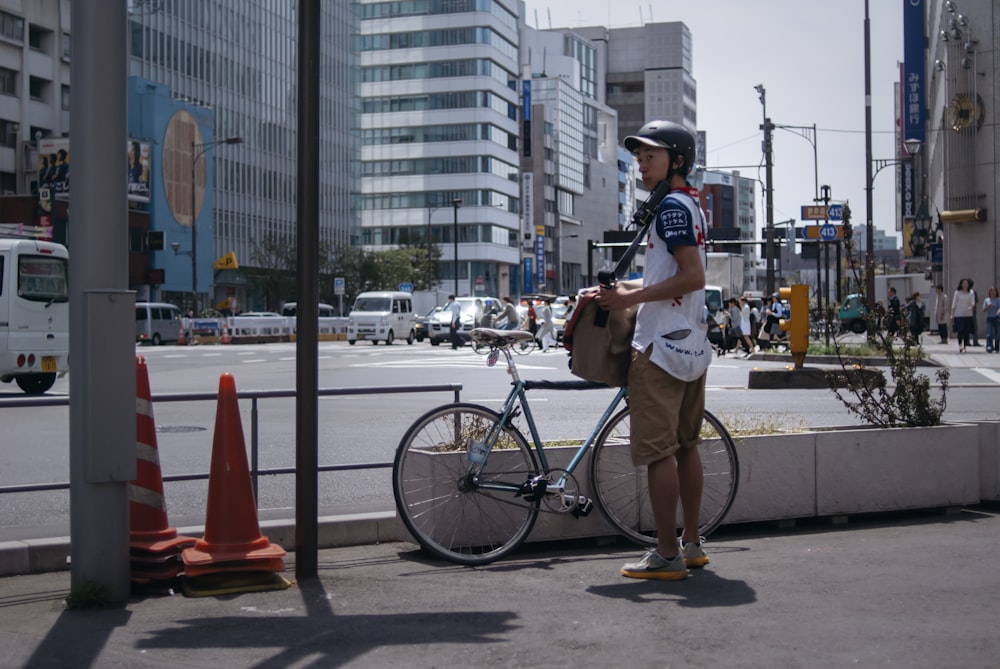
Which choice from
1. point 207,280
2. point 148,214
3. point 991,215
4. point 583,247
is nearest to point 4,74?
point 148,214

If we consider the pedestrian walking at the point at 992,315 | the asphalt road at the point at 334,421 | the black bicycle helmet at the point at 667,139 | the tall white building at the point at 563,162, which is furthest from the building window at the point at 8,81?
the black bicycle helmet at the point at 667,139

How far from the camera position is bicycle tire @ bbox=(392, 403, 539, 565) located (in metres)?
5.92

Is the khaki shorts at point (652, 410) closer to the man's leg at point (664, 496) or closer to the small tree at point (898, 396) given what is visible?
the man's leg at point (664, 496)

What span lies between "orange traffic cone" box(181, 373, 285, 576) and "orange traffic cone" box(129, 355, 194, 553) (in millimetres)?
152

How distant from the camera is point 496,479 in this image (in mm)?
6035

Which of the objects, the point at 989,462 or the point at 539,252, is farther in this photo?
the point at 539,252

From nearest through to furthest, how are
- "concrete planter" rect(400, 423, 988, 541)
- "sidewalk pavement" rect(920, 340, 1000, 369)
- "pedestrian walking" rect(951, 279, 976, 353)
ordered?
"concrete planter" rect(400, 423, 988, 541), "sidewalk pavement" rect(920, 340, 1000, 369), "pedestrian walking" rect(951, 279, 976, 353)

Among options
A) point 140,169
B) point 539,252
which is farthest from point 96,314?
point 539,252

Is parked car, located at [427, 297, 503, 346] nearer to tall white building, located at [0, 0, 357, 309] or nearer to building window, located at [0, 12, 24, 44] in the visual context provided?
tall white building, located at [0, 0, 357, 309]

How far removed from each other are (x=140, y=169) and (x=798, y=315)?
61523mm

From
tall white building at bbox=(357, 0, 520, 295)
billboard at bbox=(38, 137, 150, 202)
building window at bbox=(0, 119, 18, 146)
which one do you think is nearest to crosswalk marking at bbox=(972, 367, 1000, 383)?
billboard at bbox=(38, 137, 150, 202)

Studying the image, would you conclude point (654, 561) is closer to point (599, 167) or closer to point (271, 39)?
point (271, 39)

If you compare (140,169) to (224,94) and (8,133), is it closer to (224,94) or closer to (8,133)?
(8,133)

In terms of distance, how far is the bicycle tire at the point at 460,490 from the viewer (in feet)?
19.4
